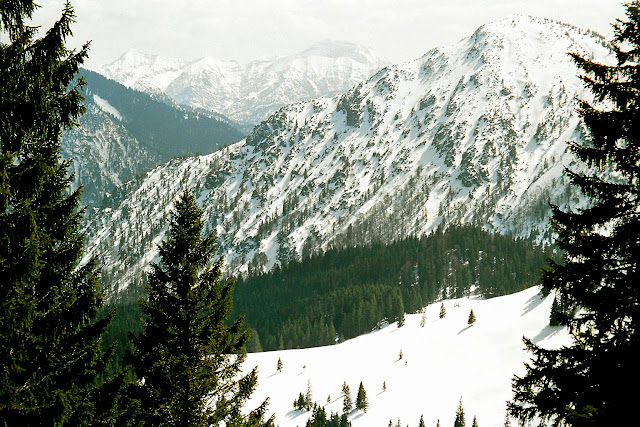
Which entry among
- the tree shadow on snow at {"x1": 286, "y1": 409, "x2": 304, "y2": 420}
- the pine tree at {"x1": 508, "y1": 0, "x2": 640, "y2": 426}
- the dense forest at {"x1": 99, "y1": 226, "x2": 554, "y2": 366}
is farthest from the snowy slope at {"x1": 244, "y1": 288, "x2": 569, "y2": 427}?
the pine tree at {"x1": 508, "y1": 0, "x2": 640, "y2": 426}

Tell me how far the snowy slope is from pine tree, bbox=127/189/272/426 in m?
69.9

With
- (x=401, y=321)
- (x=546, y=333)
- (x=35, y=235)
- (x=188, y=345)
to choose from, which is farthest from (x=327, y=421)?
(x=35, y=235)

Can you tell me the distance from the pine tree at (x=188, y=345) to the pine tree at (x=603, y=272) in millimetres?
7724

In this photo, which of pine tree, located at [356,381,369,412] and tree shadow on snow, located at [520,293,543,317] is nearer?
pine tree, located at [356,381,369,412]

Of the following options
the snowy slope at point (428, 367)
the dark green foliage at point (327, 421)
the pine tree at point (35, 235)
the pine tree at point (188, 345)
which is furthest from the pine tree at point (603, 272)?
the snowy slope at point (428, 367)

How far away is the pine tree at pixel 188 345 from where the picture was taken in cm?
1327

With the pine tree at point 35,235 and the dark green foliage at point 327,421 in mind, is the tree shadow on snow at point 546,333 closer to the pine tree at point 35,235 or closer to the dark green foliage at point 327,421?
the dark green foliage at point 327,421

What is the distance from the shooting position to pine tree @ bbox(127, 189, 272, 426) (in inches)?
522

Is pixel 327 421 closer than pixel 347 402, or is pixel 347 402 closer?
pixel 327 421

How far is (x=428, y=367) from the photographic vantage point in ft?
325

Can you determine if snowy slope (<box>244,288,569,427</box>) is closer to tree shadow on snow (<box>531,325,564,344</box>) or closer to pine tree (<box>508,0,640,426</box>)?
tree shadow on snow (<box>531,325,564,344</box>)

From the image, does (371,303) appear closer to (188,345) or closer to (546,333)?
(546,333)

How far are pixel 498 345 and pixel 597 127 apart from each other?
9659 centimetres

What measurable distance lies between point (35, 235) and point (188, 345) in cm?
646
